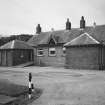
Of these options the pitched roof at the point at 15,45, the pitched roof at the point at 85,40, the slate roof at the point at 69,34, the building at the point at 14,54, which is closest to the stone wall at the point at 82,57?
the pitched roof at the point at 85,40

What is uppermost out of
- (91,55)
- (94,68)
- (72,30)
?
(72,30)

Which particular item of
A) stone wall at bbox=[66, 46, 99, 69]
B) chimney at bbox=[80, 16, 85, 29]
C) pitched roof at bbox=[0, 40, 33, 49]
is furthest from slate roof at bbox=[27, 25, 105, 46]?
stone wall at bbox=[66, 46, 99, 69]

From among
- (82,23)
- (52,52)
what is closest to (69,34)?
(82,23)

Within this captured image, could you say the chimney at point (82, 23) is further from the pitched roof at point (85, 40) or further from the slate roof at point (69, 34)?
the pitched roof at point (85, 40)

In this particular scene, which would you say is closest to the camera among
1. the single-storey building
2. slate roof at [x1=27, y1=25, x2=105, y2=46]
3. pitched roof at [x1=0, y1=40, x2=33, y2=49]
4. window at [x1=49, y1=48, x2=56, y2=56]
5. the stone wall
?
the single-storey building

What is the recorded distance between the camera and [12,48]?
34531 millimetres

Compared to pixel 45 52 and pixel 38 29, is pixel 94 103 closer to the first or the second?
pixel 45 52

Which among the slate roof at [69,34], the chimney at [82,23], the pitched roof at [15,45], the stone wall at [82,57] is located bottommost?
the stone wall at [82,57]

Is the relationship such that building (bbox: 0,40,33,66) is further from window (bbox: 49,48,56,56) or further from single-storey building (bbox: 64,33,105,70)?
single-storey building (bbox: 64,33,105,70)

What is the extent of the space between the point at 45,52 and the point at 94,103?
2734cm

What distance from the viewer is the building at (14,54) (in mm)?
34875

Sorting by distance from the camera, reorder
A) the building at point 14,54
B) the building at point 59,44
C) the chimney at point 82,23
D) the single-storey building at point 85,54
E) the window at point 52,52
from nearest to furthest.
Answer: the single-storey building at point 85,54, the building at point 59,44, the window at point 52,52, the chimney at point 82,23, the building at point 14,54

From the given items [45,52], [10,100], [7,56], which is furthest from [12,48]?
[10,100]

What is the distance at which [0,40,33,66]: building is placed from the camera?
1373 inches
